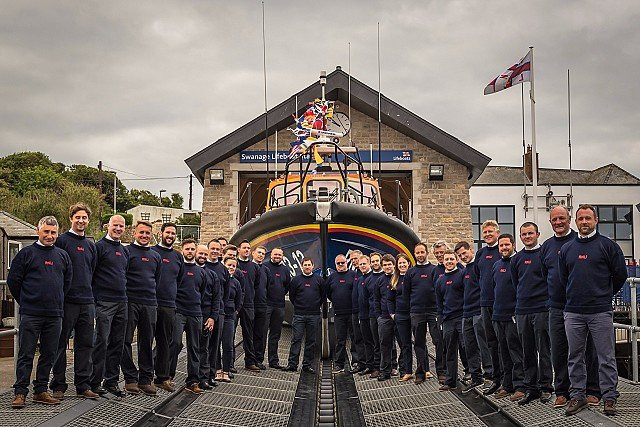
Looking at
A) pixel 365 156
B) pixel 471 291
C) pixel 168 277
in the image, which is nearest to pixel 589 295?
pixel 471 291

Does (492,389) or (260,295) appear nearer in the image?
(492,389)

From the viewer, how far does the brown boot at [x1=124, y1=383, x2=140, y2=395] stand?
24.0 feet

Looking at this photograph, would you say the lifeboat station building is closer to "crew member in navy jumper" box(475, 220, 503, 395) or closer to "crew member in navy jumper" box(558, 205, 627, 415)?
"crew member in navy jumper" box(475, 220, 503, 395)

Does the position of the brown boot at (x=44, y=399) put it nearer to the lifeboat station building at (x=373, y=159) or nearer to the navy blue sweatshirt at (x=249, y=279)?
the navy blue sweatshirt at (x=249, y=279)

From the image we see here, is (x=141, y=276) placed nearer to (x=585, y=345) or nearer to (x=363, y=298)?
(x=363, y=298)

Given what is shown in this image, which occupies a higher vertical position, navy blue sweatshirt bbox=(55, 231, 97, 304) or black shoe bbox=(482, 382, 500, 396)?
navy blue sweatshirt bbox=(55, 231, 97, 304)

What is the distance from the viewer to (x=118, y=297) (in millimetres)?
7172

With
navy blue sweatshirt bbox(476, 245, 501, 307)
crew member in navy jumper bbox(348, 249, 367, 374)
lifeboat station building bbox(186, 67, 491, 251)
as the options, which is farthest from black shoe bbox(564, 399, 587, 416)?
lifeboat station building bbox(186, 67, 491, 251)

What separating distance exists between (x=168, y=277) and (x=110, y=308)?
78cm

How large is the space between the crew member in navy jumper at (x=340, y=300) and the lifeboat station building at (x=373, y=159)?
10.3 meters

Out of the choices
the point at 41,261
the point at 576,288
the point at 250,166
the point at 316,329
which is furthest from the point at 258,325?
the point at 250,166

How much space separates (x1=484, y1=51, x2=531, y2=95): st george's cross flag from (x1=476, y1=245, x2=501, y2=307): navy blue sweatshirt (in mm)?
10795

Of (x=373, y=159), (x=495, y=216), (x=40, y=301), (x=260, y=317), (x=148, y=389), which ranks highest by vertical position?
(x=373, y=159)

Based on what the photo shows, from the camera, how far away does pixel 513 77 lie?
17859 mm
